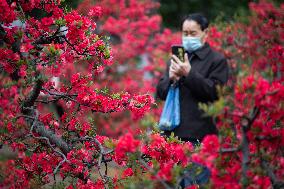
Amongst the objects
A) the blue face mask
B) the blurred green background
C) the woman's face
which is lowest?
the blurred green background

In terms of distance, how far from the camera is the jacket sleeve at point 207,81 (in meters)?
4.17

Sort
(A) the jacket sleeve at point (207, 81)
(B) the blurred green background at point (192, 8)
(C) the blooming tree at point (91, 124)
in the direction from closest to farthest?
(C) the blooming tree at point (91, 124)
(A) the jacket sleeve at point (207, 81)
(B) the blurred green background at point (192, 8)

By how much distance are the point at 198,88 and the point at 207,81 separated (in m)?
0.10

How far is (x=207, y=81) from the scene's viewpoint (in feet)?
13.9

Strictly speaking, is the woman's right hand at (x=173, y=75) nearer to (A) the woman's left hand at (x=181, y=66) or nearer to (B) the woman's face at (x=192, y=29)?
(A) the woman's left hand at (x=181, y=66)

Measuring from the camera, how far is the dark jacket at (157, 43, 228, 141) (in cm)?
420

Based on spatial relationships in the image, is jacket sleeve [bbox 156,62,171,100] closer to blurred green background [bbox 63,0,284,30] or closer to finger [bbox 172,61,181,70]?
finger [bbox 172,61,181,70]

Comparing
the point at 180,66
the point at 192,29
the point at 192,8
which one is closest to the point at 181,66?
the point at 180,66

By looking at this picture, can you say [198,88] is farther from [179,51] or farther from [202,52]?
[202,52]

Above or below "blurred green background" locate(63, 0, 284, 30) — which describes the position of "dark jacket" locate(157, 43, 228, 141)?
above

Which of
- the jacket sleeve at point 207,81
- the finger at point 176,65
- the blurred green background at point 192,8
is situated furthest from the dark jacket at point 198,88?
the blurred green background at point 192,8

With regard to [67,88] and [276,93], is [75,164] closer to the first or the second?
[67,88]

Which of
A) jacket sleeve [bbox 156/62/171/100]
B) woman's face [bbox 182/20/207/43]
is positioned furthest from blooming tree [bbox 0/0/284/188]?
woman's face [bbox 182/20/207/43]

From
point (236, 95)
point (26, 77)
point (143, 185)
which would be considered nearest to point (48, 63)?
point (26, 77)
